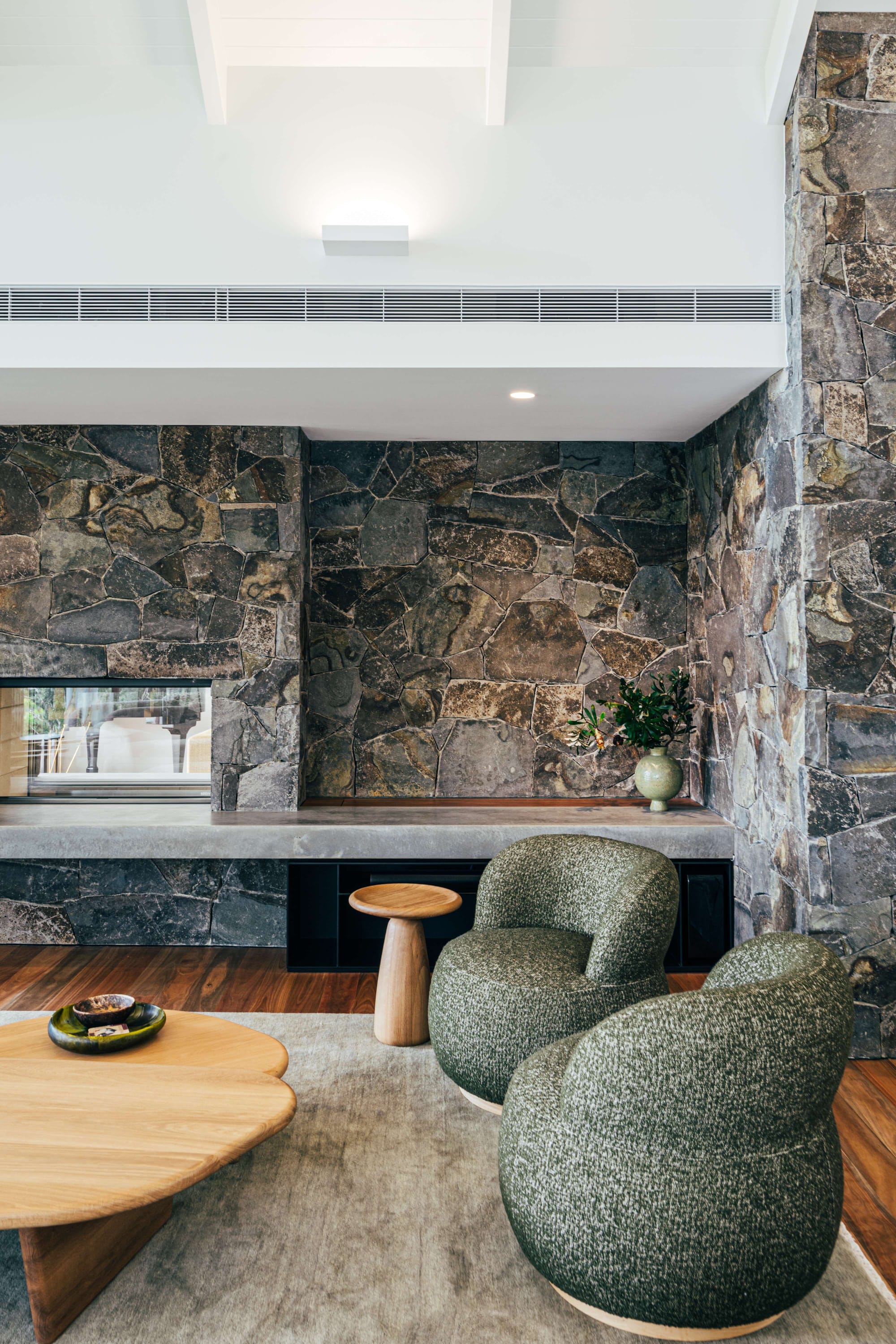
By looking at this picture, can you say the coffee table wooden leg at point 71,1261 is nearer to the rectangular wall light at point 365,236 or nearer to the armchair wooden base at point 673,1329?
the armchair wooden base at point 673,1329

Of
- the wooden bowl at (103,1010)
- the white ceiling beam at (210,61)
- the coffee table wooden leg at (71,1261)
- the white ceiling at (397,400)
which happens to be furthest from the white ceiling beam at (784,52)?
the coffee table wooden leg at (71,1261)

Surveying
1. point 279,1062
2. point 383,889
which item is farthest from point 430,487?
point 279,1062

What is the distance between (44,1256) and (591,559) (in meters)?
3.62

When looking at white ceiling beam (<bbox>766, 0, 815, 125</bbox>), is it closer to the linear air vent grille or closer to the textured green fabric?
the linear air vent grille

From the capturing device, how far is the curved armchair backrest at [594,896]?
2.60 meters

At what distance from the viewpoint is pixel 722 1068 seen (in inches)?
67.4

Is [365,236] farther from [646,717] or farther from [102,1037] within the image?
[102,1037]

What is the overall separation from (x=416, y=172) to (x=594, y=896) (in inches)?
102

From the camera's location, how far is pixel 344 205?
3301 mm

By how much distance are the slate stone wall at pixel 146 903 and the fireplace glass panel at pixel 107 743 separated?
1.21 feet

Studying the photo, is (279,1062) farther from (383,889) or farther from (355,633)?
(355,633)

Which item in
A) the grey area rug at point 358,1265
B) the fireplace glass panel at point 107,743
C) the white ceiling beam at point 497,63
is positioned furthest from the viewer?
the fireplace glass panel at point 107,743

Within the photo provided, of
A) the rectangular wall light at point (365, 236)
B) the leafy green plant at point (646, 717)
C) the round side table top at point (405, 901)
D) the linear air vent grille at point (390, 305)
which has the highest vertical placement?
the rectangular wall light at point (365, 236)

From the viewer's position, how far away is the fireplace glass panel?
4.50m
